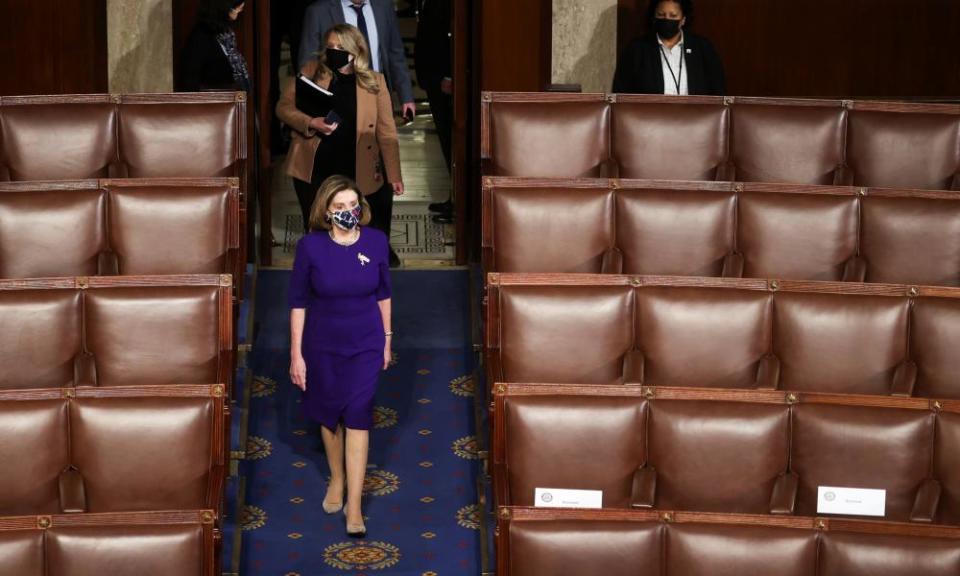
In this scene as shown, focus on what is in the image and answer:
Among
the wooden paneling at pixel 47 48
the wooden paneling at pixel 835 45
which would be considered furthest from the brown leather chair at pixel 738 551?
the wooden paneling at pixel 47 48

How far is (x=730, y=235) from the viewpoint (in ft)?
6.32

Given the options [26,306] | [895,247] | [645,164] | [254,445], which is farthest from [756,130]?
[26,306]

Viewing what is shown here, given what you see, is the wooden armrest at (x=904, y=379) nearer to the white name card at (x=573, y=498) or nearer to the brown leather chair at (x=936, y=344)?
the brown leather chair at (x=936, y=344)

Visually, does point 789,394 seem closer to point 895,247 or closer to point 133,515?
point 895,247

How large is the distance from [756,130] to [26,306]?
1096mm

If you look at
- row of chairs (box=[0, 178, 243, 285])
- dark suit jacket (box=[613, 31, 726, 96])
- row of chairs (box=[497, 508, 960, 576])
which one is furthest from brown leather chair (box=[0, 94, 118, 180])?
row of chairs (box=[497, 508, 960, 576])

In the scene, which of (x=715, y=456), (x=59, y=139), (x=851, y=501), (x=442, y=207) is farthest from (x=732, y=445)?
(x=442, y=207)

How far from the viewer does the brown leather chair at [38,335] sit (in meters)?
1.68

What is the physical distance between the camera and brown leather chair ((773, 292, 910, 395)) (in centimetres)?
172

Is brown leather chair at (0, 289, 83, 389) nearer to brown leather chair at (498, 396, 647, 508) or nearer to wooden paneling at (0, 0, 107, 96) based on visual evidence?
brown leather chair at (498, 396, 647, 508)

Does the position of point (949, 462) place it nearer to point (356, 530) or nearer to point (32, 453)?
point (356, 530)

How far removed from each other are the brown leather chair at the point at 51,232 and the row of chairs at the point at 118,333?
17 centimetres

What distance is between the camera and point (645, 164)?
213cm

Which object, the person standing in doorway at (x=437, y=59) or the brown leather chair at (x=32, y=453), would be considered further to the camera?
the person standing in doorway at (x=437, y=59)
